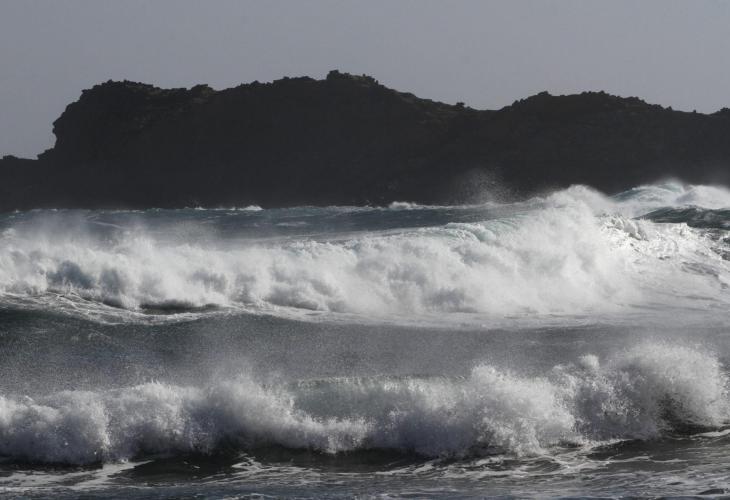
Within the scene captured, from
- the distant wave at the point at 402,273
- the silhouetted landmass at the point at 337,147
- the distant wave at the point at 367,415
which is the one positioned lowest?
the distant wave at the point at 367,415

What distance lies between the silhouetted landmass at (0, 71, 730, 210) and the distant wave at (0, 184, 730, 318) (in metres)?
55.5

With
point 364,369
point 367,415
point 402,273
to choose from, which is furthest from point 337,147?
point 367,415

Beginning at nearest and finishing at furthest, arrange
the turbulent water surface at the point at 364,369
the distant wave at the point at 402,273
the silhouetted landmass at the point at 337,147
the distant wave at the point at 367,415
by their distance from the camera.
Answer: the turbulent water surface at the point at 364,369 < the distant wave at the point at 367,415 < the distant wave at the point at 402,273 < the silhouetted landmass at the point at 337,147

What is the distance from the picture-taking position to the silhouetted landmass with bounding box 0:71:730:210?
87125 mm

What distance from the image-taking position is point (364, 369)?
14.7 meters

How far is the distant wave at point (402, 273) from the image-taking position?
65.4 ft

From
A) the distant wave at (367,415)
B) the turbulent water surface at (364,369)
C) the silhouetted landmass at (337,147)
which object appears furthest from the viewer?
the silhouetted landmass at (337,147)

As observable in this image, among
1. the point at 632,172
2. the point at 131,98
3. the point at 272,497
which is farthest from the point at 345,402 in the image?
the point at 131,98

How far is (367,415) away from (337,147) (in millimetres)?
88287

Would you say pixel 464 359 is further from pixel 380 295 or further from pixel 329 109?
pixel 329 109

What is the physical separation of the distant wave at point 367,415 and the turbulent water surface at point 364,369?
2 cm

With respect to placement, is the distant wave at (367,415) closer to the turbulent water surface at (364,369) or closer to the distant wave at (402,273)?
the turbulent water surface at (364,369)

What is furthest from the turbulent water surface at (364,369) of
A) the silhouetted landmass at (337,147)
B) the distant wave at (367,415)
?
the silhouetted landmass at (337,147)

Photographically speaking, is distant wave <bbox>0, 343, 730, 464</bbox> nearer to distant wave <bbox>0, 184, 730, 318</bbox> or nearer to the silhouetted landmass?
distant wave <bbox>0, 184, 730, 318</bbox>
